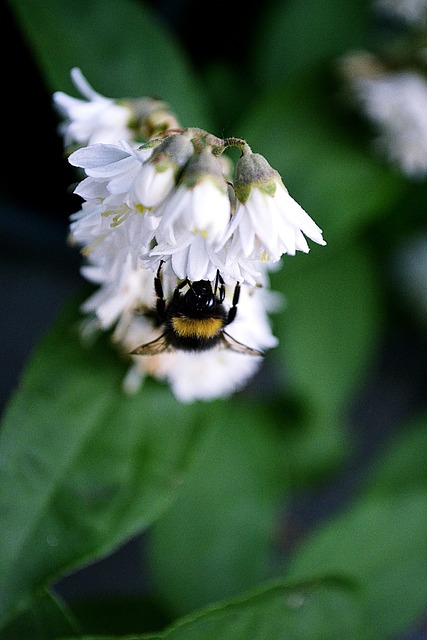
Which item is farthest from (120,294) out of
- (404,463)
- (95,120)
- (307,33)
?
(404,463)

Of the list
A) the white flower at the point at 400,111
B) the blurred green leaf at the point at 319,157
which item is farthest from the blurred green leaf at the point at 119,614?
the white flower at the point at 400,111

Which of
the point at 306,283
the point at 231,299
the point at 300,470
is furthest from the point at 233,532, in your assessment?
the point at 231,299

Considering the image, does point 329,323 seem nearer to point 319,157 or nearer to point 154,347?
point 319,157

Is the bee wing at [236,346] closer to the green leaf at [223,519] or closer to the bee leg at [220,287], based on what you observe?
the bee leg at [220,287]

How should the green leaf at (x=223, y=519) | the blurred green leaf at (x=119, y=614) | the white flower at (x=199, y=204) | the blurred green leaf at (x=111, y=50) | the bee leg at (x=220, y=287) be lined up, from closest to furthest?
1. the white flower at (x=199, y=204)
2. the bee leg at (x=220, y=287)
3. the blurred green leaf at (x=111, y=50)
4. the blurred green leaf at (x=119, y=614)
5. the green leaf at (x=223, y=519)

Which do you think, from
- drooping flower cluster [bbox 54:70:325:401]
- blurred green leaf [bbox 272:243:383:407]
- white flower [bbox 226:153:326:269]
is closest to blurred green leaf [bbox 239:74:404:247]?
blurred green leaf [bbox 272:243:383:407]

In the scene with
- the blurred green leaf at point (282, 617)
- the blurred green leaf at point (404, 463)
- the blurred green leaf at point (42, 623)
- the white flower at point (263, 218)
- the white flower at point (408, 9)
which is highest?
the white flower at point (408, 9)

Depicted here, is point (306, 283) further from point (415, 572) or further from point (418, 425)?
point (415, 572)

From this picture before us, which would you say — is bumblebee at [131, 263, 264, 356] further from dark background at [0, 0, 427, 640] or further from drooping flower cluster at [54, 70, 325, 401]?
dark background at [0, 0, 427, 640]

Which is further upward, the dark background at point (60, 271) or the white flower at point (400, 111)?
the dark background at point (60, 271)
